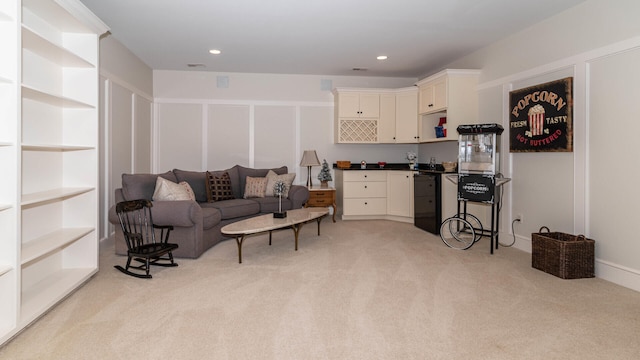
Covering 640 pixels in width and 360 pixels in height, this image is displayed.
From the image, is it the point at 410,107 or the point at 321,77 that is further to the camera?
the point at 321,77

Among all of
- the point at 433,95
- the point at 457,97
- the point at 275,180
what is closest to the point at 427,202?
the point at 457,97

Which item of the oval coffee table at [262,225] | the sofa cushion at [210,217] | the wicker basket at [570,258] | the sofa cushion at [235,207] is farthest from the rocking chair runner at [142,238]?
the wicker basket at [570,258]

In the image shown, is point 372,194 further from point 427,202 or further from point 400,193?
point 427,202

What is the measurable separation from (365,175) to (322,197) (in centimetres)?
89

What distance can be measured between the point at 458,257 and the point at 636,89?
7.57 ft

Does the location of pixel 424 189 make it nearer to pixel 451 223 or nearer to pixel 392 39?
pixel 451 223

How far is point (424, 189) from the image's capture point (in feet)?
18.5

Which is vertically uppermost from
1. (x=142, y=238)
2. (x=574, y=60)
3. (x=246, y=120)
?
(x=574, y=60)

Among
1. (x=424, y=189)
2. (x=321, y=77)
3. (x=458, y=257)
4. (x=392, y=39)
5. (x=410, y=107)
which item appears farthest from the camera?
(x=321, y=77)

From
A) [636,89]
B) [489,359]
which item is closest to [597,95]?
[636,89]

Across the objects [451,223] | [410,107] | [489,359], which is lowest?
[489,359]

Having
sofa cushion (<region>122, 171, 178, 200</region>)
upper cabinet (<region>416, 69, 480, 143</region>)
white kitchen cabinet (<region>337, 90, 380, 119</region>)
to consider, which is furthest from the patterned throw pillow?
upper cabinet (<region>416, 69, 480, 143</region>)

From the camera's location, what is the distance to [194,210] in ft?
13.2

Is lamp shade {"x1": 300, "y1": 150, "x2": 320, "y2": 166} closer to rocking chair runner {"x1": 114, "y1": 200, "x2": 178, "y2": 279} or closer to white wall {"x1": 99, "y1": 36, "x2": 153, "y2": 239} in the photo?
white wall {"x1": 99, "y1": 36, "x2": 153, "y2": 239}
